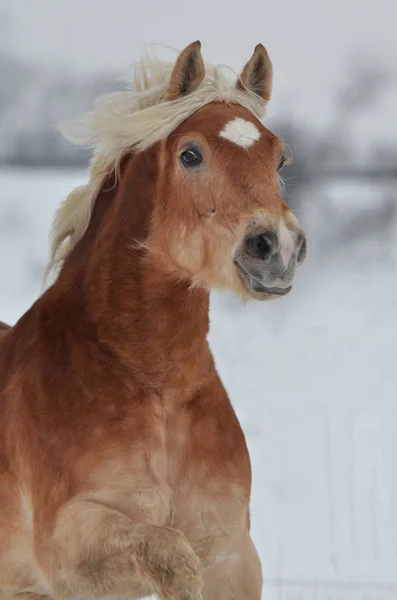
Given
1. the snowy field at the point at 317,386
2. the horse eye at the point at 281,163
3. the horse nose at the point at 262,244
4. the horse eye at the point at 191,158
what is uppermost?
the horse eye at the point at 191,158

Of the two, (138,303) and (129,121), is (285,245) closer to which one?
(138,303)

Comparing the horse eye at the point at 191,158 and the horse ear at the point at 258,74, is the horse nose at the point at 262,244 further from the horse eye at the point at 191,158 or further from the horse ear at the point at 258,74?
the horse ear at the point at 258,74

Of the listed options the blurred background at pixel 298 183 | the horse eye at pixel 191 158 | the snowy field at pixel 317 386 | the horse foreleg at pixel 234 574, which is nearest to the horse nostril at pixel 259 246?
the horse eye at pixel 191 158

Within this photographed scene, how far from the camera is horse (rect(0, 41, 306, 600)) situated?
207cm

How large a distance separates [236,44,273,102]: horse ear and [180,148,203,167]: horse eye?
35 centimetres

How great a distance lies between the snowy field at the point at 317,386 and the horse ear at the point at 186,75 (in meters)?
1.94

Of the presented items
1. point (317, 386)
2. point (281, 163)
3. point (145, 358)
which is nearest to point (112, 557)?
point (145, 358)

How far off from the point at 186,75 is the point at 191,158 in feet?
0.83

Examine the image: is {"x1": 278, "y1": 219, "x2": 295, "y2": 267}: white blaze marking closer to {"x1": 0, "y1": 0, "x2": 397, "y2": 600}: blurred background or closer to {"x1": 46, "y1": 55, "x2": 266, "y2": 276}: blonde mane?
{"x1": 46, "y1": 55, "x2": 266, "y2": 276}: blonde mane

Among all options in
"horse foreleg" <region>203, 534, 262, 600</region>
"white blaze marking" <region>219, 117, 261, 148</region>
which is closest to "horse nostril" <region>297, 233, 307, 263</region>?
"white blaze marking" <region>219, 117, 261, 148</region>

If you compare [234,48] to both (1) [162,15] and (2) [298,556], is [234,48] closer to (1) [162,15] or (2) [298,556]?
(1) [162,15]

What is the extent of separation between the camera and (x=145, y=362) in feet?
7.37

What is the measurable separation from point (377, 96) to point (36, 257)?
2040 mm

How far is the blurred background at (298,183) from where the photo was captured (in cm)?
438
